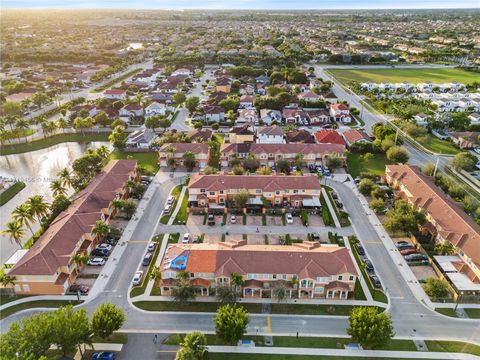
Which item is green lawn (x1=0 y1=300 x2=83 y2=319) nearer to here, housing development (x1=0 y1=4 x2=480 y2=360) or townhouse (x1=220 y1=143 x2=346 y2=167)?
housing development (x1=0 y1=4 x2=480 y2=360)

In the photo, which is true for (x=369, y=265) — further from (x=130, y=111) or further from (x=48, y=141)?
(x=130, y=111)

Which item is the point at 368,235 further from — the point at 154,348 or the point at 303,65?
the point at 303,65

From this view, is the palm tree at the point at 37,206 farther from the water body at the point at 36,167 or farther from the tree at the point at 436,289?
the tree at the point at 436,289

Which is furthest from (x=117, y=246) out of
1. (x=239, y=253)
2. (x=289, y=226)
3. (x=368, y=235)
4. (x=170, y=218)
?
(x=368, y=235)

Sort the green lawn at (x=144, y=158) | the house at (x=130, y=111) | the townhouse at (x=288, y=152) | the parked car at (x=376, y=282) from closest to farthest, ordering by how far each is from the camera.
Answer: the parked car at (x=376, y=282), the green lawn at (x=144, y=158), the townhouse at (x=288, y=152), the house at (x=130, y=111)

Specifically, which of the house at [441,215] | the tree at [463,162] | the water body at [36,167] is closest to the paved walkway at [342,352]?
the house at [441,215]

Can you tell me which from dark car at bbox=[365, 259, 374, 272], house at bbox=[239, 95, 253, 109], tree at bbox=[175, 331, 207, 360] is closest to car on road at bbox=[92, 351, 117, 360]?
tree at bbox=[175, 331, 207, 360]
